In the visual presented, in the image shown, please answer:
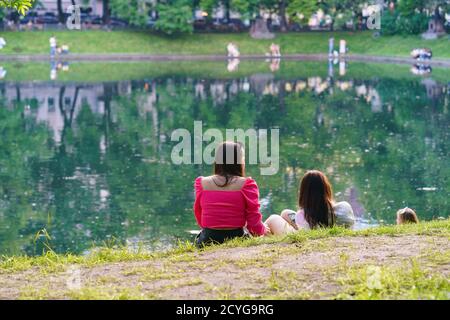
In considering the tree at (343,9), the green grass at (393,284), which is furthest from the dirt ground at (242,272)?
the tree at (343,9)

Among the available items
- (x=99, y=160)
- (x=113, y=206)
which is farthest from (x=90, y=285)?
(x=99, y=160)

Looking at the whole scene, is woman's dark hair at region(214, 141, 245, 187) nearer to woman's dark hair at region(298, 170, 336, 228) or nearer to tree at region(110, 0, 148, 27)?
woman's dark hair at region(298, 170, 336, 228)

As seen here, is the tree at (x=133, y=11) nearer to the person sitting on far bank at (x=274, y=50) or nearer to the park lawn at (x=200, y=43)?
the park lawn at (x=200, y=43)

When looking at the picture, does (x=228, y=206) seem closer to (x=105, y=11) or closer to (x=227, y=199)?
(x=227, y=199)

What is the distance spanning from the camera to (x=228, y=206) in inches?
337

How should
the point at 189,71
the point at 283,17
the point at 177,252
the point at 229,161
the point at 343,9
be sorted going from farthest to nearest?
Answer: the point at 283,17 < the point at 343,9 < the point at 189,71 < the point at 177,252 < the point at 229,161

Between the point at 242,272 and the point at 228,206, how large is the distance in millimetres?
1520

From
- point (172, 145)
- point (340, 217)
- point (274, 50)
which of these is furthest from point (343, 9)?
point (340, 217)

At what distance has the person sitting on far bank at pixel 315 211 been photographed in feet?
30.2

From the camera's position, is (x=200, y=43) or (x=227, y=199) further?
(x=200, y=43)

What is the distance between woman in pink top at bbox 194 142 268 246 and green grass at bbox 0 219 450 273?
18 centimetres

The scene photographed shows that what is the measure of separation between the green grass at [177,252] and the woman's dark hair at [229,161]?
660 mm

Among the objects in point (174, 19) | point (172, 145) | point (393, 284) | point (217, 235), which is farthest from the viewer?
point (174, 19)
